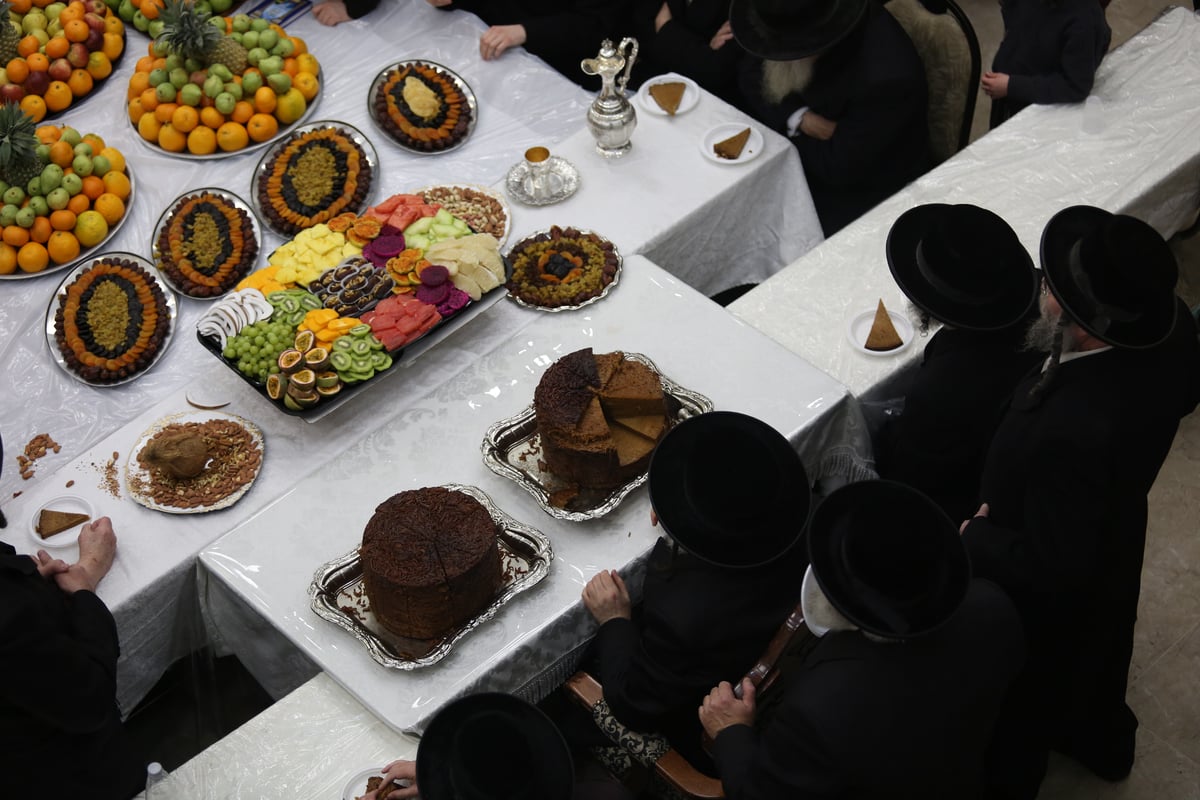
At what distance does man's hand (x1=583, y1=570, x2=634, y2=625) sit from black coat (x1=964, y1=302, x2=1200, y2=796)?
93 centimetres

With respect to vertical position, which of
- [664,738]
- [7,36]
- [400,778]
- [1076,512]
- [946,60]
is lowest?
[664,738]

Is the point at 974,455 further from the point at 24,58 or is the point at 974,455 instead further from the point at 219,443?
the point at 24,58

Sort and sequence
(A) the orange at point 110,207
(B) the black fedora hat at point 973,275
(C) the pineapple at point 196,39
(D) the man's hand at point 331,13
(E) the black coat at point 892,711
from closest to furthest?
(E) the black coat at point 892,711 → (B) the black fedora hat at point 973,275 → (A) the orange at point 110,207 → (C) the pineapple at point 196,39 → (D) the man's hand at point 331,13

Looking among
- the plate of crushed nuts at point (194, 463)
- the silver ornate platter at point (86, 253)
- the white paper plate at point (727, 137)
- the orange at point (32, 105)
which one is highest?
the orange at point (32, 105)

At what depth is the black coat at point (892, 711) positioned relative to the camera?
2166mm

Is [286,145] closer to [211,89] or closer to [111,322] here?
[211,89]

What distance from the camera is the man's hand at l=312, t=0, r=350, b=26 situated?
4.56m

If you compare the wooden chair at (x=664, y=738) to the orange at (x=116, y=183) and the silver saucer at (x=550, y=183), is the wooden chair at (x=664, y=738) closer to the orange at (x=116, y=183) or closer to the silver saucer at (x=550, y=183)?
the silver saucer at (x=550, y=183)

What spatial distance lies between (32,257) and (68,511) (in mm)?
1186

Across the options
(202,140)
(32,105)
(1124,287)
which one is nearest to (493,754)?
(1124,287)

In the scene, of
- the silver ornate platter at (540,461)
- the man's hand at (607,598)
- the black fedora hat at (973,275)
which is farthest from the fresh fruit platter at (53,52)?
the black fedora hat at (973,275)

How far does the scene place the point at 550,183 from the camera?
148 inches

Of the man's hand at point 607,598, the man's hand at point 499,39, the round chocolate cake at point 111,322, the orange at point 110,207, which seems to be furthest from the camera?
the man's hand at point 499,39

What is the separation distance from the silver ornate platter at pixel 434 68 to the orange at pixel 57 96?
119 centimetres
